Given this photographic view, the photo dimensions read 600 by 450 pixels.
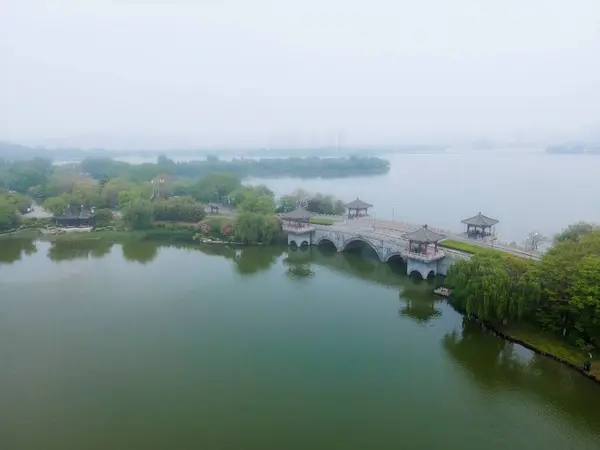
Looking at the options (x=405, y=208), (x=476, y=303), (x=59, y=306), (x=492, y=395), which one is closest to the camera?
(x=492, y=395)

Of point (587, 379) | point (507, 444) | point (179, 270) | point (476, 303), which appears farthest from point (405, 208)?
point (507, 444)

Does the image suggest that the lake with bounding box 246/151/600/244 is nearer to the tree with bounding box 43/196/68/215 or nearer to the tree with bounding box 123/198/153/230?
the tree with bounding box 123/198/153/230

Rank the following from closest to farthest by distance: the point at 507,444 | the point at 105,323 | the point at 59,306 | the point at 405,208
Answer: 1. the point at 507,444
2. the point at 105,323
3. the point at 59,306
4. the point at 405,208

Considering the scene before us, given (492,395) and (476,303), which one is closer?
(492,395)

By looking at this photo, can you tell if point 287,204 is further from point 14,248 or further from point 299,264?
point 14,248

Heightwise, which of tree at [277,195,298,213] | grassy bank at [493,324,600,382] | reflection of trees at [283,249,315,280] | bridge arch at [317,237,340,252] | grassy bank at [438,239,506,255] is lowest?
reflection of trees at [283,249,315,280]

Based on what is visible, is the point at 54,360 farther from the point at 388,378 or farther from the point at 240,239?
the point at 240,239

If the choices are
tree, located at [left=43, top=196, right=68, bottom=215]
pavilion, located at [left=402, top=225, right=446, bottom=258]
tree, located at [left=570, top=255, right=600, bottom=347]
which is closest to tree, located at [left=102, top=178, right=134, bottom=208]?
tree, located at [left=43, top=196, right=68, bottom=215]
